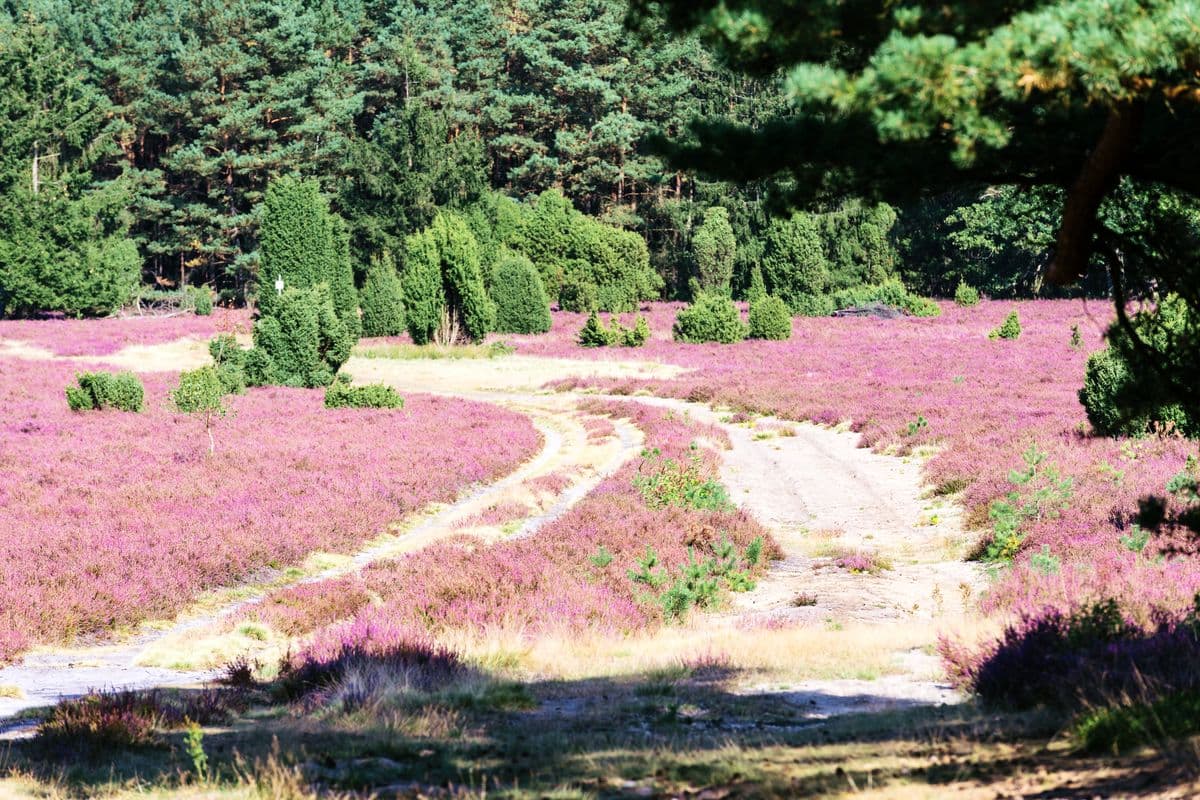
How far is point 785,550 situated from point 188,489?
962 centimetres

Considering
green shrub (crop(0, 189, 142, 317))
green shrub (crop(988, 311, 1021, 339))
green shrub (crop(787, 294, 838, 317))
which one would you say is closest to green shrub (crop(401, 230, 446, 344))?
green shrub (crop(988, 311, 1021, 339))

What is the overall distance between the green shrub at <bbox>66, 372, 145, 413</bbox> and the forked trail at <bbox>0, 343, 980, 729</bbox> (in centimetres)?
1028

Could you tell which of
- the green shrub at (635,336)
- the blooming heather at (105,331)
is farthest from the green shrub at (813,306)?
the blooming heather at (105,331)

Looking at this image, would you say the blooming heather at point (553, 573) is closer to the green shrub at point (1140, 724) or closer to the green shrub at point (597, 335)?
the green shrub at point (1140, 724)

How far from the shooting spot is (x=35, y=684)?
10.7 metres

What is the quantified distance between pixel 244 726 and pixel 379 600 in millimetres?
5063

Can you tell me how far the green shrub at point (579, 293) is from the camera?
227ft

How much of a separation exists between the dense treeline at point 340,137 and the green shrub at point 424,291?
58.6ft

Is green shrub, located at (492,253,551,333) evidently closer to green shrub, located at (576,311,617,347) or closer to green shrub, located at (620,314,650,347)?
green shrub, located at (576,311,617,347)

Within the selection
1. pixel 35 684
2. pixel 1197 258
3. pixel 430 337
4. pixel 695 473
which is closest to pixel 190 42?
pixel 430 337

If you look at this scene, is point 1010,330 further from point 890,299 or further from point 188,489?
point 188,489

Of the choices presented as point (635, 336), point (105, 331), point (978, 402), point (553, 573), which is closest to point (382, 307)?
point (635, 336)

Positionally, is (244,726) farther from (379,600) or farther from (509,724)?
(379,600)

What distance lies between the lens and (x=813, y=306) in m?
68.2
